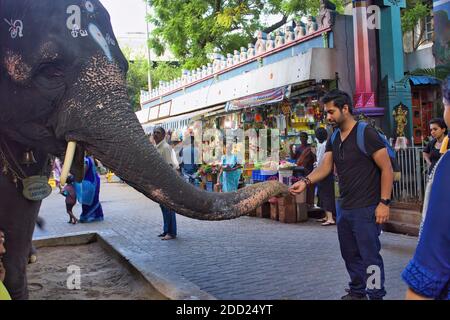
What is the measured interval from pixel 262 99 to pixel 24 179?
9.53m

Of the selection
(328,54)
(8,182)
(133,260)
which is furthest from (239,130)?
(8,182)

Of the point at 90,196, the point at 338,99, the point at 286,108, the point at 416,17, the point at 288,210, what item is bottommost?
the point at 288,210

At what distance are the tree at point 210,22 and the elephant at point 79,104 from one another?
15.9 metres

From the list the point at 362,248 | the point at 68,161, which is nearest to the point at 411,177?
the point at 362,248

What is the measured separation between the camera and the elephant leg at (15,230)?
300 centimetres

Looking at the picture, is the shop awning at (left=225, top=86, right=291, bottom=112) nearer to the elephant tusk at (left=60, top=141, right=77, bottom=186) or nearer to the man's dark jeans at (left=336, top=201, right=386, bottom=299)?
the man's dark jeans at (left=336, top=201, right=386, bottom=299)

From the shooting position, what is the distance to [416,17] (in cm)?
1593

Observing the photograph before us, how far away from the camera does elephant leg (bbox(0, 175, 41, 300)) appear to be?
9.84 ft

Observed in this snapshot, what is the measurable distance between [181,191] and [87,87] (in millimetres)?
742

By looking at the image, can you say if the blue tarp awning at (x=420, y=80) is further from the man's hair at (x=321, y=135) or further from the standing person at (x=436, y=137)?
the standing person at (x=436, y=137)

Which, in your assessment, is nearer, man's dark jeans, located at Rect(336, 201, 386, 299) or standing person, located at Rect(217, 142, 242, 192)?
man's dark jeans, located at Rect(336, 201, 386, 299)

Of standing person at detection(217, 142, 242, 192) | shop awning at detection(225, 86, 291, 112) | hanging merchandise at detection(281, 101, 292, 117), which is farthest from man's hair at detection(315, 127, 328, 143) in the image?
hanging merchandise at detection(281, 101, 292, 117)

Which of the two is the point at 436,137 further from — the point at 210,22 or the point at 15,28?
the point at 210,22

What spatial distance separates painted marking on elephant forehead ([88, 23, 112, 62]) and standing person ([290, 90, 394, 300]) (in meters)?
1.71
